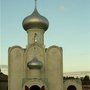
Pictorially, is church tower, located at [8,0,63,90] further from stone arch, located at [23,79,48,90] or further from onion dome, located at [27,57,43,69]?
stone arch, located at [23,79,48,90]

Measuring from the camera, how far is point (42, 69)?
96.9 feet

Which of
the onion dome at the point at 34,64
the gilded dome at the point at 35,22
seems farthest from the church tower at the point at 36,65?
the gilded dome at the point at 35,22

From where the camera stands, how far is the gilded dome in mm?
31016

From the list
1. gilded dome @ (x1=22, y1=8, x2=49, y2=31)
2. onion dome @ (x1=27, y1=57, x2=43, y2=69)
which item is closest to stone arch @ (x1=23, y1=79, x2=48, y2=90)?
onion dome @ (x1=27, y1=57, x2=43, y2=69)

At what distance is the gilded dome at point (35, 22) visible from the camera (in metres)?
→ 31.0

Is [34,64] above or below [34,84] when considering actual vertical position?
above

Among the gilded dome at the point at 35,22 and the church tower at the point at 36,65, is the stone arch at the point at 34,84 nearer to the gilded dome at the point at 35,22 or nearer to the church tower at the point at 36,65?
the church tower at the point at 36,65

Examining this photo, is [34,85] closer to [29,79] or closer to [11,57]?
[29,79]

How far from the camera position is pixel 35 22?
30969 millimetres

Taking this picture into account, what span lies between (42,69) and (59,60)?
1723mm

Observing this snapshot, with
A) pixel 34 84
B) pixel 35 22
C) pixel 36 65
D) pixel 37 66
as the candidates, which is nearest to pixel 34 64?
pixel 36 65

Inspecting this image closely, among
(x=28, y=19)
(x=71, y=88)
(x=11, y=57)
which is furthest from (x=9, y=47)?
(x=71, y=88)

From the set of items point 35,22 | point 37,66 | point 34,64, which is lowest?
A: point 37,66

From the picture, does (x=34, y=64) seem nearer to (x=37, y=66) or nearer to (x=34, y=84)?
(x=37, y=66)
